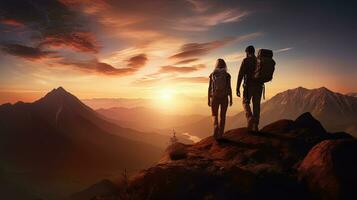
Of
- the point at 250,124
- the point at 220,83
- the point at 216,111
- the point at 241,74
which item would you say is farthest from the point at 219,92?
the point at 250,124

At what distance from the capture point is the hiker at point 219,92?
1545 centimetres

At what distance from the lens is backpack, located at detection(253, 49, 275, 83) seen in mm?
15438

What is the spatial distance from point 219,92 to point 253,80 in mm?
1942

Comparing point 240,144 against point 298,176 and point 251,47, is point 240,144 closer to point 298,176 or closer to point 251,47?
point 298,176

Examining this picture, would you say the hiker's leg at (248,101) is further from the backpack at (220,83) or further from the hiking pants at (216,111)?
the backpack at (220,83)

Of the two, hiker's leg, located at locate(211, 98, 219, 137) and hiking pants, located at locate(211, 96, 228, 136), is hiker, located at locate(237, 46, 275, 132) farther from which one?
hiker's leg, located at locate(211, 98, 219, 137)

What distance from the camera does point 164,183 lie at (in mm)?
10602

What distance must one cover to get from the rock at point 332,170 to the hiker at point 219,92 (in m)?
5.09

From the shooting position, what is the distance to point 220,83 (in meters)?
15.4

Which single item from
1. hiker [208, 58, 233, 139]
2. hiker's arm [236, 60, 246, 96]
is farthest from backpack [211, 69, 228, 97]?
hiker's arm [236, 60, 246, 96]

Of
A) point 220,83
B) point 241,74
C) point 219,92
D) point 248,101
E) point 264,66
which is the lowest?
point 248,101

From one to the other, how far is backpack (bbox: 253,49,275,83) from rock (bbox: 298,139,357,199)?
5051 millimetres

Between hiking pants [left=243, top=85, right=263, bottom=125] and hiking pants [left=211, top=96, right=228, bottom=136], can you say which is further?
hiking pants [left=243, top=85, right=263, bottom=125]

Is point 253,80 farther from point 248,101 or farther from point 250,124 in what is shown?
point 250,124
